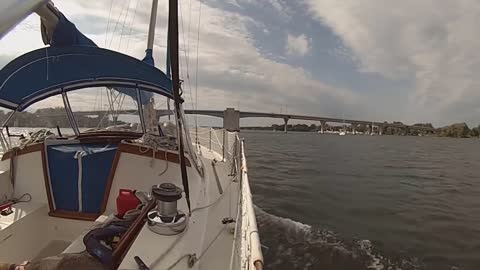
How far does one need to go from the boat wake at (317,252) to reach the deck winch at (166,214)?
328cm

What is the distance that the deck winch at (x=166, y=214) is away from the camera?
2535 millimetres

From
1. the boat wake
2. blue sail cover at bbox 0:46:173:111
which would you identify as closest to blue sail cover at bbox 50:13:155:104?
blue sail cover at bbox 0:46:173:111

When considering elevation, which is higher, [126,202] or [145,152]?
[145,152]

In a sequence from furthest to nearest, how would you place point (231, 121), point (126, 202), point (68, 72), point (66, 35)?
point (231, 121)
point (68, 72)
point (66, 35)
point (126, 202)

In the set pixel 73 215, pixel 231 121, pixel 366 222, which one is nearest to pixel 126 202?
pixel 73 215

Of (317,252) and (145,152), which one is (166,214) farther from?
(317,252)

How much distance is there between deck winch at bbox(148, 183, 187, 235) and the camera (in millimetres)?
2535

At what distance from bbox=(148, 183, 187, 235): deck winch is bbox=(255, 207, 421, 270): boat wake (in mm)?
3284

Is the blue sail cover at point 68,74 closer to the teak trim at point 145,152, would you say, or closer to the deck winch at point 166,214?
the teak trim at point 145,152

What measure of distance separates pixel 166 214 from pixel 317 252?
4123 mm

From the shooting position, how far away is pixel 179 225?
8.78ft

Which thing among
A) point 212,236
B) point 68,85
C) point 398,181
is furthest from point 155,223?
point 398,181

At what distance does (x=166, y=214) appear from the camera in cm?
269

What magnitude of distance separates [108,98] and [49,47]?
1.85 metres
